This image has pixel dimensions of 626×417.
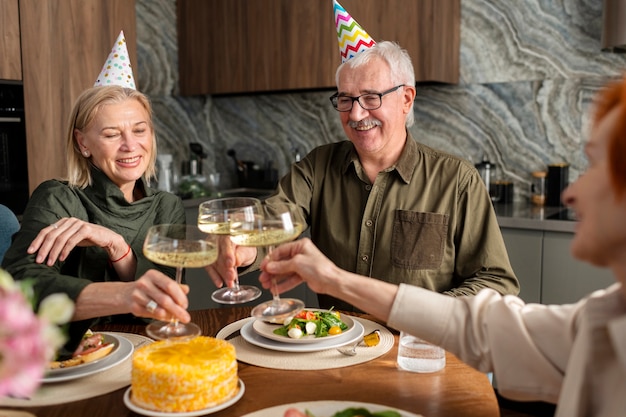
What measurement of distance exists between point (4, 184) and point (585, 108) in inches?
116

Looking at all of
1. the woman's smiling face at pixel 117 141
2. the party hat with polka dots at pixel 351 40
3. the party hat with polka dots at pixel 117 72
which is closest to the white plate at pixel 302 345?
the woman's smiling face at pixel 117 141

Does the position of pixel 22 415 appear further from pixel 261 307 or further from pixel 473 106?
pixel 473 106

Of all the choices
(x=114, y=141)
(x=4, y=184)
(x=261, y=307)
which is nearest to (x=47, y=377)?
(x=261, y=307)

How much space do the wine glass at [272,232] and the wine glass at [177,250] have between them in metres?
0.09

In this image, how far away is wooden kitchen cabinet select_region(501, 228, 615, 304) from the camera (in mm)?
2820

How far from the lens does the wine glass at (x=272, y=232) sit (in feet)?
4.11

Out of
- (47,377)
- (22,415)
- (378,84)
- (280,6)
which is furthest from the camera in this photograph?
(280,6)

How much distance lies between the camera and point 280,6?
3895 mm

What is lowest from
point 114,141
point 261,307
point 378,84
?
point 261,307

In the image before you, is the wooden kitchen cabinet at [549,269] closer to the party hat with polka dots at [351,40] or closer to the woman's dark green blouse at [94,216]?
the party hat with polka dots at [351,40]

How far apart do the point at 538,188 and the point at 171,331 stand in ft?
8.97

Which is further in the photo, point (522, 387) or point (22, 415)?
point (522, 387)

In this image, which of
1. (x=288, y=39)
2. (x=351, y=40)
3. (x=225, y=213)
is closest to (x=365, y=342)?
(x=225, y=213)

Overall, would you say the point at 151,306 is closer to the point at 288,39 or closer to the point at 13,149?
the point at 13,149
